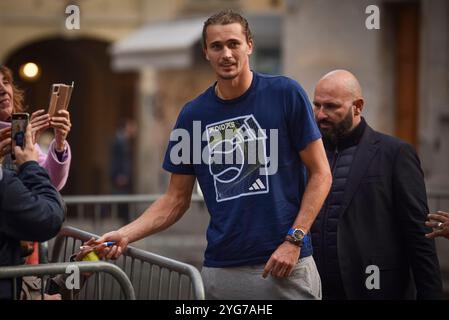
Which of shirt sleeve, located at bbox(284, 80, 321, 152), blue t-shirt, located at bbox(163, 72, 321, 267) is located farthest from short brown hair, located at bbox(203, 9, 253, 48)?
shirt sleeve, located at bbox(284, 80, 321, 152)

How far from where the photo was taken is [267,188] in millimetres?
Result: 5348

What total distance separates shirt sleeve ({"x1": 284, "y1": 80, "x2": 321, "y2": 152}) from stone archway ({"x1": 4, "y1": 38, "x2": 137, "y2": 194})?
26.6 m

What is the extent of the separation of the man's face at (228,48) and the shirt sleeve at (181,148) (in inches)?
11.7

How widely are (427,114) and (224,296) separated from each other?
1072 centimetres

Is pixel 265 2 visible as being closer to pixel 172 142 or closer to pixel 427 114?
pixel 427 114

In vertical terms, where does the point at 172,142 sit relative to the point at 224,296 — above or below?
above

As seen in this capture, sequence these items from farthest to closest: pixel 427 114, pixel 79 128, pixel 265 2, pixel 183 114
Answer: pixel 79 128 < pixel 265 2 < pixel 427 114 < pixel 183 114

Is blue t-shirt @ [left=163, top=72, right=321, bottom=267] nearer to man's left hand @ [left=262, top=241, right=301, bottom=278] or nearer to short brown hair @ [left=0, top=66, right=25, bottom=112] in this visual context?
man's left hand @ [left=262, top=241, right=301, bottom=278]

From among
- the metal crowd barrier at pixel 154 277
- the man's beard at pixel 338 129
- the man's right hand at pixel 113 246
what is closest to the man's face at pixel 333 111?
the man's beard at pixel 338 129

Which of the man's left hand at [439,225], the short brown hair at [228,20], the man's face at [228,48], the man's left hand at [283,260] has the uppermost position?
the short brown hair at [228,20]

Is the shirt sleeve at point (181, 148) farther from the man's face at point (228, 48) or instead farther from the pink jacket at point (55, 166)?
the pink jacket at point (55, 166)

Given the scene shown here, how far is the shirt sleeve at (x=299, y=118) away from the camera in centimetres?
537

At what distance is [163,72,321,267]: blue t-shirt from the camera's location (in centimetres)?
536
